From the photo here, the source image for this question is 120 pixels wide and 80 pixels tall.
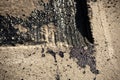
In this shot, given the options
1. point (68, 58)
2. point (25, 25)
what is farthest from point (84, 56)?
point (25, 25)

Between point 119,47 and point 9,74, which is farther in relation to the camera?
point 119,47

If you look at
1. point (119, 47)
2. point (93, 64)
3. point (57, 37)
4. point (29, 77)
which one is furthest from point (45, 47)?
point (119, 47)

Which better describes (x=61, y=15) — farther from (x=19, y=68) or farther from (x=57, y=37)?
(x=19, y=68)

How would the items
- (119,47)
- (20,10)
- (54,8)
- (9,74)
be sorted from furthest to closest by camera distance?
1. (119,47)
2. (54,8)
3. (20,10)
4. (9,74)

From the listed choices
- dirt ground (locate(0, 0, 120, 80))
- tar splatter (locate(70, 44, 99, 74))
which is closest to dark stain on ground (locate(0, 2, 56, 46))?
dirt ground (locate(0, 0, 120, 80))

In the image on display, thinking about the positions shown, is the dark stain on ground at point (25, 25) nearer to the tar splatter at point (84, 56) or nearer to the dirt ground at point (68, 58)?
the dirt ground at point (68, 58)

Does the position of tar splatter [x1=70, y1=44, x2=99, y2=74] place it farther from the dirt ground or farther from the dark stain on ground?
the dark stain on ground
